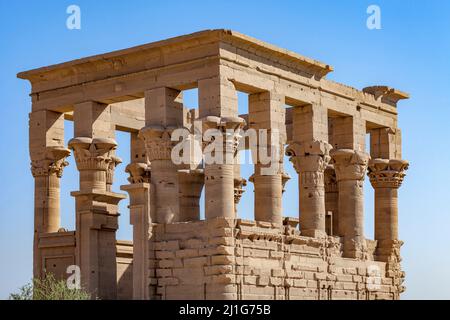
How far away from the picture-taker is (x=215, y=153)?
134 feet

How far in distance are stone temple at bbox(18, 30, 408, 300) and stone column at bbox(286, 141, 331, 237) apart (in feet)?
0.15

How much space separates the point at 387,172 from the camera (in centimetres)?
4919

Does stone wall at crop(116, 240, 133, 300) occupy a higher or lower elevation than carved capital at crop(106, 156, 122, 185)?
lower

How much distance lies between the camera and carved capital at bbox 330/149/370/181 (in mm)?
47000

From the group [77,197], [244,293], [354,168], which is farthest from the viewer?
[354,168]

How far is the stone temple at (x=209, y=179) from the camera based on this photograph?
134ft

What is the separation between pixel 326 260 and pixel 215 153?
6.30 metres

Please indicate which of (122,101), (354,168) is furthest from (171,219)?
(354,168)

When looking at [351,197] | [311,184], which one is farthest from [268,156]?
[351,197]

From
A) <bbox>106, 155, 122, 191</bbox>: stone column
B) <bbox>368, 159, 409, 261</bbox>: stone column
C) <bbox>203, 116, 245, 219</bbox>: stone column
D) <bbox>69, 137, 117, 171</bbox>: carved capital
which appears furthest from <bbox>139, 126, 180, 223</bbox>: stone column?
<bbox>368, 159, 409, 261</bbox>: stone column

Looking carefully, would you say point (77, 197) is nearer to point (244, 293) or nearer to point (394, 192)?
point (244, 293)

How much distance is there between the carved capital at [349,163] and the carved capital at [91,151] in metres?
8.23

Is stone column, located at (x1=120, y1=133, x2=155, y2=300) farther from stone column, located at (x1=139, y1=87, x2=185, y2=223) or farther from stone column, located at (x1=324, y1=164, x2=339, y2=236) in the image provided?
stone column, located at (x1=324, y1=164, x2=339, y2=236)
